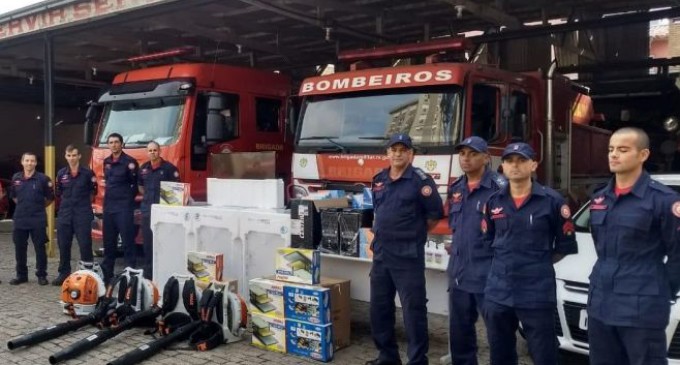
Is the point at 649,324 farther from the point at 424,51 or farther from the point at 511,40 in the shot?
the point at 511,40

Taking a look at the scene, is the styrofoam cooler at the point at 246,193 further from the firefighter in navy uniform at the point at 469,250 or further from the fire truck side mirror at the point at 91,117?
the fire truck side mirror at the point at 91,117

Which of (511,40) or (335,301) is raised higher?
(511,40)

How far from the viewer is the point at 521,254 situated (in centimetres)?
352

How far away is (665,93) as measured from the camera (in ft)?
42.1

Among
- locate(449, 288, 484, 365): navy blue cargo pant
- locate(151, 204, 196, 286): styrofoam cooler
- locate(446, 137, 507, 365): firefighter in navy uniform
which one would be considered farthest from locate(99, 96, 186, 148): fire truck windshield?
locate(449, 288, 484, 365): navy blue cargo pant

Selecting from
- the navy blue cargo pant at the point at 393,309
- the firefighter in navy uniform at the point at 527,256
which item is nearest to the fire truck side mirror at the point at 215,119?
the navy blue cargo pant at the point at 393,309

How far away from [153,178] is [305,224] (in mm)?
2966

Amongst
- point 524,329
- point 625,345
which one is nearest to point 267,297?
point 524,329

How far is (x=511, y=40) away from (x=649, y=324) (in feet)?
23.1

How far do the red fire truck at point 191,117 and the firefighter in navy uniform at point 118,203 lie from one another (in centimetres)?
48

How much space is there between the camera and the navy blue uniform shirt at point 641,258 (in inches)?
117

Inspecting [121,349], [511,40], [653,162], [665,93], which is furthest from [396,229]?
[665,93]

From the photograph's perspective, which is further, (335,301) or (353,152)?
(353,152)

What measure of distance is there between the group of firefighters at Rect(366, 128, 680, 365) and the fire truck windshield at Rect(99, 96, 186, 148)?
4449 mm
